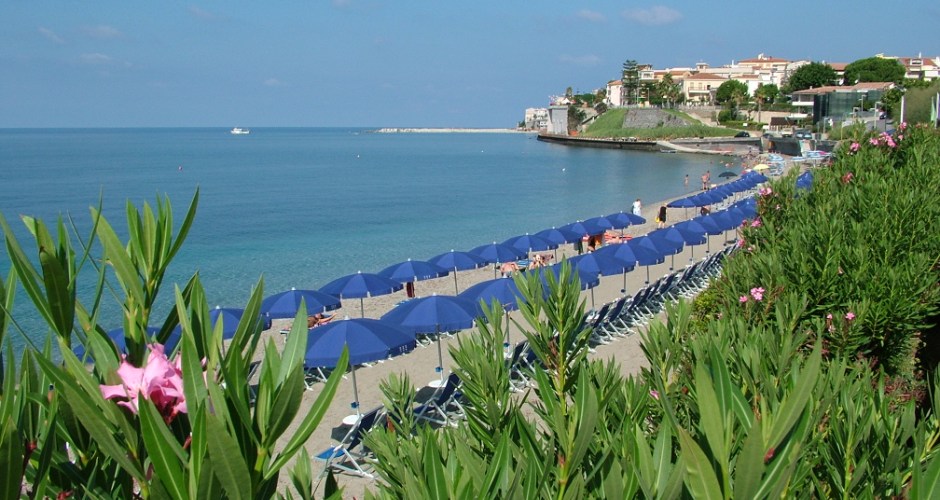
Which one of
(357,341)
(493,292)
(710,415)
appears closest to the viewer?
(710,415)

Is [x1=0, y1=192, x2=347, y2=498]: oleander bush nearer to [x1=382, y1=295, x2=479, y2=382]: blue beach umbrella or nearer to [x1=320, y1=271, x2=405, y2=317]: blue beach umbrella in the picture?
[x1=382, y1=295, x2=479, y2=382]: blue beach umbrella

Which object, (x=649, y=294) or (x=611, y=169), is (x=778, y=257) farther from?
(x=611, y=169)

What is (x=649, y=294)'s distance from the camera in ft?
42.0

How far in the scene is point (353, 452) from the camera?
7.84 m

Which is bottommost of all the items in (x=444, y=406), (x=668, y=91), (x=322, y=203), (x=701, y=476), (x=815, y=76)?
(x=322, y=203)

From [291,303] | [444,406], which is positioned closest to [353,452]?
[444,406]

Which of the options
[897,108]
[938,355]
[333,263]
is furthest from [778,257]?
[897,108]

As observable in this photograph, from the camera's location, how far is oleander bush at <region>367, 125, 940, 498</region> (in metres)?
1.46

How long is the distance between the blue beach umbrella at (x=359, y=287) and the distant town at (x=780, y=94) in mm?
31285

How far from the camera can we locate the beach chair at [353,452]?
734cm

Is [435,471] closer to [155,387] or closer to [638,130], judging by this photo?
[155,387]

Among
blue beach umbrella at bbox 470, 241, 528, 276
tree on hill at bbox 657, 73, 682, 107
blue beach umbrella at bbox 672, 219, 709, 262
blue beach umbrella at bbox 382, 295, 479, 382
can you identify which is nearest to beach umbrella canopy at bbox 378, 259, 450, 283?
blue beach umbrella at bbox 470, 241, 528, 276

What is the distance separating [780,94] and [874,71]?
11.0m

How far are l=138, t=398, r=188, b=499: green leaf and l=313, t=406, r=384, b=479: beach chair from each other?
6106 mm
